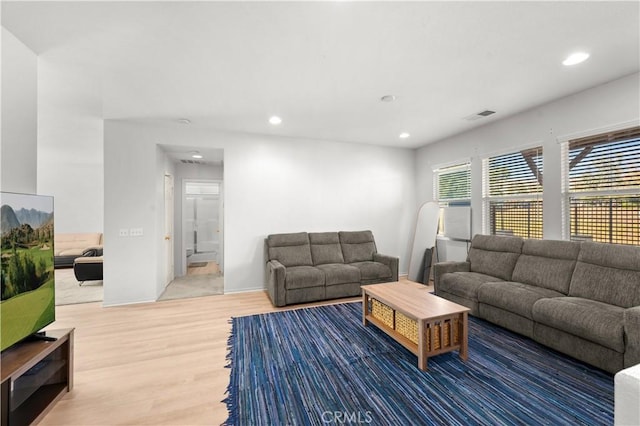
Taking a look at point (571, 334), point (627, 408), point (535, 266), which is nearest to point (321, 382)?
point (627, 408)

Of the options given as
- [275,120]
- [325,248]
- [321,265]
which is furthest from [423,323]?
[275,120]

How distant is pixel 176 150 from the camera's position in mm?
4555

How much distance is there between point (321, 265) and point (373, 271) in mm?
853

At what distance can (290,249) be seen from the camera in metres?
4.52

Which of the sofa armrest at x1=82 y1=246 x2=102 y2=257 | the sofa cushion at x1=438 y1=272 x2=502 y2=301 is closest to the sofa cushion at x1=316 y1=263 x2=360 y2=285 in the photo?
the sofa cushion at x1=438 y1=272 x2=502 y2=301

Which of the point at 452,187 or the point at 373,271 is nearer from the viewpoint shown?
the point at 373,271

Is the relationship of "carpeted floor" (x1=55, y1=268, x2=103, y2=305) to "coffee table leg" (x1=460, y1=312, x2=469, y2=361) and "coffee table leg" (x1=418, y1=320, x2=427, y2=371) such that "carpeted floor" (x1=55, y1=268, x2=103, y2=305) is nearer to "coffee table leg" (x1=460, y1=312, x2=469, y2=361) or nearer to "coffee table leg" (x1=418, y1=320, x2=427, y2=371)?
"coffee table leg" (x1=418, y1=320, x2=427, y2=371)

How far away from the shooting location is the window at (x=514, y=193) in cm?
362

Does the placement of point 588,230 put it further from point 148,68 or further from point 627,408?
point 148,68

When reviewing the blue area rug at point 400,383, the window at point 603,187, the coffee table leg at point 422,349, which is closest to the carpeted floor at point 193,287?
the blue area rug at point 400,383

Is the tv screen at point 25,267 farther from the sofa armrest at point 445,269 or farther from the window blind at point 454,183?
the window blind at point 454,183

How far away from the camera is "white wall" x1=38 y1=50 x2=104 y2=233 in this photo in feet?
9.00

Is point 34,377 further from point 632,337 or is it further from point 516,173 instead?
point 516,173

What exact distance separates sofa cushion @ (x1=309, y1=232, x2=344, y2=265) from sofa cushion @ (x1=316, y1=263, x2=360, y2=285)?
0.35 metres
